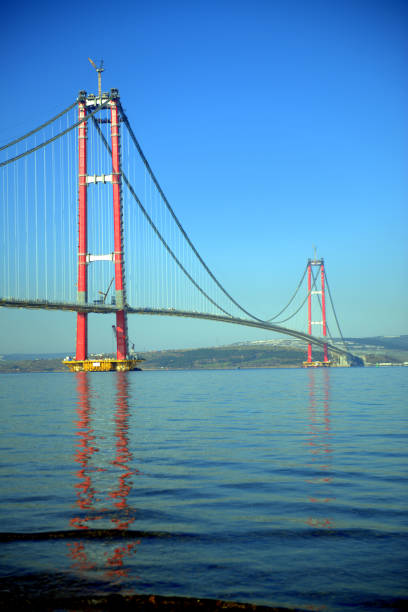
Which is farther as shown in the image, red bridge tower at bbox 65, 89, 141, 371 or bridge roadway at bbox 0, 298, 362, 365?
red bridge tower at bbox 65, 89, 141, 371

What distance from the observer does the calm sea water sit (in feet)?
16.5

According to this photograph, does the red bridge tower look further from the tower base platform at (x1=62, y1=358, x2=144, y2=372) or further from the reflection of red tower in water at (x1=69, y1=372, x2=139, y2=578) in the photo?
the reflection of red tower in water at (x1=69, y1=372, x2=139, y2=578)

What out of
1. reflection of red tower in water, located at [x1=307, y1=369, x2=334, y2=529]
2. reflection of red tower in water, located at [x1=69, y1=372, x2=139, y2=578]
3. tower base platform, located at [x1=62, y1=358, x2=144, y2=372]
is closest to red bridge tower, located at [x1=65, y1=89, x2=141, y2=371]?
tower base platform, located at [x1=62, y1=358, x2=144, y2=372]

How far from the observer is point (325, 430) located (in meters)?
16.0

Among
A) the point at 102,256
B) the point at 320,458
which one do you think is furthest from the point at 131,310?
the point at 320,458

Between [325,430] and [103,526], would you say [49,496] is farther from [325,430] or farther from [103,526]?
[325,430]

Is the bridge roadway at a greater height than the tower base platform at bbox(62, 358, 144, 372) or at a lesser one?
greater

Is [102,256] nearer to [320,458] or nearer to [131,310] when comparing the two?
[131,310]

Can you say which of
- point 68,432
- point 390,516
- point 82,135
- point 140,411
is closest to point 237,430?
point 68,432

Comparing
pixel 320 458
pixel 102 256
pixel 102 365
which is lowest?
pixel 320 458

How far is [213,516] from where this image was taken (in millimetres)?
7070

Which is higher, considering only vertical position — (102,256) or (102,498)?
(102,256)

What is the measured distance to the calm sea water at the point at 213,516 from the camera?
504cm

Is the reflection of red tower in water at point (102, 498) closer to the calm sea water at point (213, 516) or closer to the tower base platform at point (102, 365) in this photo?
the calm sea water at point (213, 516)
